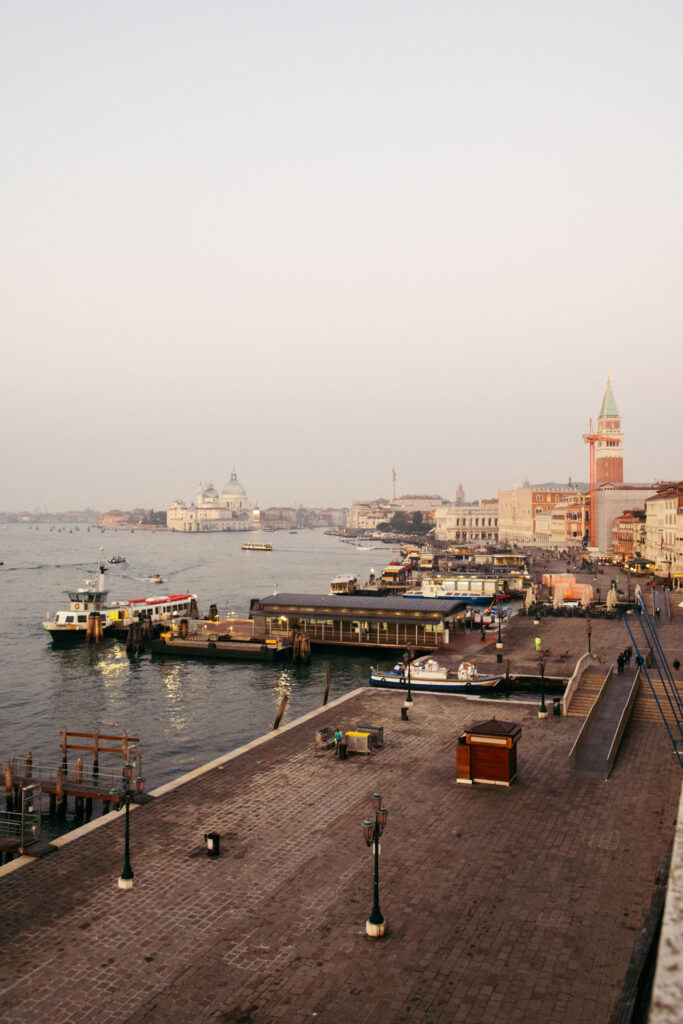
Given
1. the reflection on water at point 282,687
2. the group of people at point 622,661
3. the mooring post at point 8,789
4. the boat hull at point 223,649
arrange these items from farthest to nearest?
the boat hull at point 223,649 < the reflection on water at point 282,687 < the group of people at point 622,661 < the mooring post at point 8,789

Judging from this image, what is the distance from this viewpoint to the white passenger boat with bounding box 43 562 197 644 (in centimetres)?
7075

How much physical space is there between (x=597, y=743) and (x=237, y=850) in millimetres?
14847

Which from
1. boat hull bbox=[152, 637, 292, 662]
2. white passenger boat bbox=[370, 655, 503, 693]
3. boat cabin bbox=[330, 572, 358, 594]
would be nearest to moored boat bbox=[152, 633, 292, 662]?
boat hull bbox=[152, 637, 292, 662]

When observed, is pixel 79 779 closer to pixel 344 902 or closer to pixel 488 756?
pixel 344 902

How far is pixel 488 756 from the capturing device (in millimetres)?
25766

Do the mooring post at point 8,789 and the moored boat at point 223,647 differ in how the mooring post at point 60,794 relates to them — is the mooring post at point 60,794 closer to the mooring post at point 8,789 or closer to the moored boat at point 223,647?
the mooring post at point 8,789

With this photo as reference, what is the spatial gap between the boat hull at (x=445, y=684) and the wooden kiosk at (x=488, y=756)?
19664mm

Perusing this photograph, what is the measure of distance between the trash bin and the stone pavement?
35 centimetres

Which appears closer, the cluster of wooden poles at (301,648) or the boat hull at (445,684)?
the boat hull at (445,684)

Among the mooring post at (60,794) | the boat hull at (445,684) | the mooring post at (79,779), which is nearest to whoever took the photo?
the mooring post at (60,794)

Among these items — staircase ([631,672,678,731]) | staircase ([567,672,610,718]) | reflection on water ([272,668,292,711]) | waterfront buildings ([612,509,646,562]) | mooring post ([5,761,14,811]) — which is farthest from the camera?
waterfront buildings ([612,509,646,562])

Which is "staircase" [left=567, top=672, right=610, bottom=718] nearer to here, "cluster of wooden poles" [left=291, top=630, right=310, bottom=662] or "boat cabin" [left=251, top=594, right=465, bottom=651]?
"boat cabin" [left=251, top=594, right=465, bottom=651]

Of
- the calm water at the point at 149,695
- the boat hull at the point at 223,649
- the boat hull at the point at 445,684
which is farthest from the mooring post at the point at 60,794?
the boat hull at the point at 223,649

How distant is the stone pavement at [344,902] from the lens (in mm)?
14398
